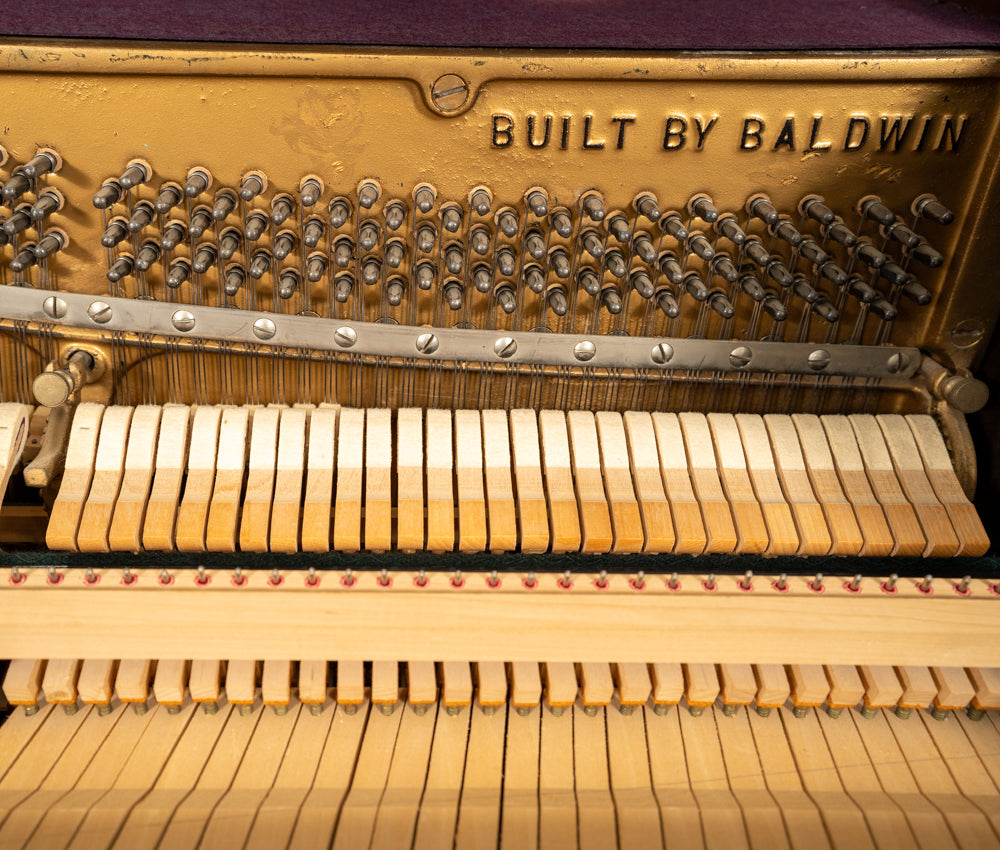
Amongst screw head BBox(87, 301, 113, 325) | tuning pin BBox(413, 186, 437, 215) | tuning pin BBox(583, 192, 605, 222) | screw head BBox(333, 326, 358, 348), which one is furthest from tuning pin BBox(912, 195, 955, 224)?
screw head BBox(87, 301, 113, 325)

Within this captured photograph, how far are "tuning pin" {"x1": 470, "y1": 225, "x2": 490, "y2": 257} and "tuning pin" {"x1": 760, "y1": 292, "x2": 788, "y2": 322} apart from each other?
65cm

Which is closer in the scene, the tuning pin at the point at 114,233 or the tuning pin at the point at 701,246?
the tuning pin at the point at 114,233

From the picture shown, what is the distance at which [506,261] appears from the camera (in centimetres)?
184

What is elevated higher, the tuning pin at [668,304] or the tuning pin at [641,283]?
the tuning pin at [641,283]

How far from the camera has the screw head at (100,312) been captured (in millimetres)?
1903

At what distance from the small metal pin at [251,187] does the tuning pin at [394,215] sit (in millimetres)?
272

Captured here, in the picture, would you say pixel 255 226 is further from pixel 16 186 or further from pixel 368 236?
pixel 16 186

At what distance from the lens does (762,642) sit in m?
1.76

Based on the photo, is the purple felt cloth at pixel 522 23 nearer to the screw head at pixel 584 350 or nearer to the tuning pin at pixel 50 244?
the tuning pin at pixel 50 244

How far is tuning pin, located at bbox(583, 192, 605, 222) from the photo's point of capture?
1.78 metres

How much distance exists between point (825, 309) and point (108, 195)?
1580 mm

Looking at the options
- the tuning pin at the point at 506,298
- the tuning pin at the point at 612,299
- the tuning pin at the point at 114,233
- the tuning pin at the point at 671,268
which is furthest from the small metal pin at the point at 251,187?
the tuning pin at the point at 671,268

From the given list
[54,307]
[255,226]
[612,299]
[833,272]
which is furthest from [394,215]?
[833,272]

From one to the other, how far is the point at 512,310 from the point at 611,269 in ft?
0.87
